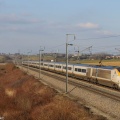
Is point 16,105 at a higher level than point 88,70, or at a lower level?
lower

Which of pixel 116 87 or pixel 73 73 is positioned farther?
pixel 73 73

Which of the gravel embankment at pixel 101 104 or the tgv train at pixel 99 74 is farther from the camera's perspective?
the tgv train at pixel 99 74

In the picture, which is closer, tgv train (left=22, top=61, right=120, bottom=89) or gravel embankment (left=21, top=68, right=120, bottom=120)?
gravel embankment (left=21, top=68, right=120, bottom=120)

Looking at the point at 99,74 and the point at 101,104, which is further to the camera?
the point at 99,74

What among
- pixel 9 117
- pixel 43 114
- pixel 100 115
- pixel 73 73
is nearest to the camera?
pixel 100 115

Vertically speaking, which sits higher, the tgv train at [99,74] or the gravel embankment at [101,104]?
the tgv train at [99,74]

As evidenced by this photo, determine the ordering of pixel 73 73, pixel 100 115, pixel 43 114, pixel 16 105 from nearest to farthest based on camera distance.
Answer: pixel 100 115 < pixel 43 114 < pixel 16 105 < pixel 73 73

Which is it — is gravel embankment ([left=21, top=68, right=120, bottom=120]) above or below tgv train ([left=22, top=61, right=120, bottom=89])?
below

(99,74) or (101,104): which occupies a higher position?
(99,74)

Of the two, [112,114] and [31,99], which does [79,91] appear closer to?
[31,99]

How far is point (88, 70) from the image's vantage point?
52.1 m

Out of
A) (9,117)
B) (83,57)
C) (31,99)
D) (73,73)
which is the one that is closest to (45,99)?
(31,99)

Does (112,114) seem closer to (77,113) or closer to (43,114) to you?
(77,113)

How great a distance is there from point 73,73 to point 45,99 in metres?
28.8
